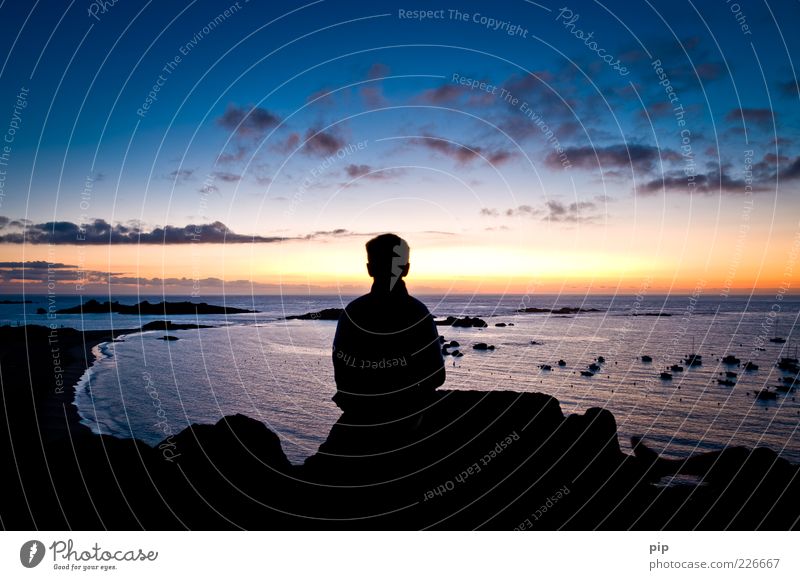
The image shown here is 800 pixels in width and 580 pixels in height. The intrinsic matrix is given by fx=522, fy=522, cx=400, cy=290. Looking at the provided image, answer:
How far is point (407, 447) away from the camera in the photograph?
176 inches

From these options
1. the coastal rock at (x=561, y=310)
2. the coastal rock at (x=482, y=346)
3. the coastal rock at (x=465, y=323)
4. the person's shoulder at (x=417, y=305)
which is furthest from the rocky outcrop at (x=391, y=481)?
the coastal rock at (x=561, y=310)

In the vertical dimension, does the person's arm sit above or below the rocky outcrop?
above

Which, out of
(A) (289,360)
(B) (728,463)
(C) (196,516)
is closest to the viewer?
(C) (196,516)

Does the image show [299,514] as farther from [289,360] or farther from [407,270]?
[289,360]

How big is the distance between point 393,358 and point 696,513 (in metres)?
14.7

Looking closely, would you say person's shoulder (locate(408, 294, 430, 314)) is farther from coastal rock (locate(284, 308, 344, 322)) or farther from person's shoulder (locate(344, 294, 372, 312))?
coastal rock (locate(284, 308, 344, 322))

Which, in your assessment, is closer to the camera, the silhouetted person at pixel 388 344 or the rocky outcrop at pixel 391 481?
the silhouetted person at pixel 388 344

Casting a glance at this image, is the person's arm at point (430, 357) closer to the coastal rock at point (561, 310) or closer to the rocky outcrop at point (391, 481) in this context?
the rocky outcrop at point (391, 481)

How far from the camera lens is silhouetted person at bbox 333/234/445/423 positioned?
3990 millimetres

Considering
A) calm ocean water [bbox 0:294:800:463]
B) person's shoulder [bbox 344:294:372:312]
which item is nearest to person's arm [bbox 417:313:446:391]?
person's shoulder [bbox 344:294:372:312]

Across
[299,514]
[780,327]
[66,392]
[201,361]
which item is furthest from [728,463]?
[780,327]

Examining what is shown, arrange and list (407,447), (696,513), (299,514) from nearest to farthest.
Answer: (407,447), (299,514), (696,513)
